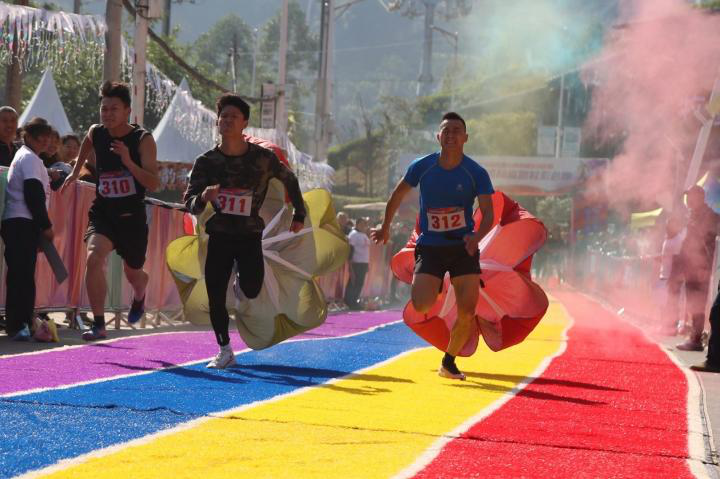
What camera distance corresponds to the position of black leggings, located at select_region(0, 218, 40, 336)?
1073 centimetres

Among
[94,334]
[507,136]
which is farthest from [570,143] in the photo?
[94,334]

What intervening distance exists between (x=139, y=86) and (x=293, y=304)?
1032 cm

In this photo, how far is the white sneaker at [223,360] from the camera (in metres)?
→ 8.77

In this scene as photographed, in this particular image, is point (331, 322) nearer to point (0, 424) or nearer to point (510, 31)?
point (0, 424)

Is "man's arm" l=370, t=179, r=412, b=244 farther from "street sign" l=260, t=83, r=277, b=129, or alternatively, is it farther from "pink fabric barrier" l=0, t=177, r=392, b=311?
"street sign" l=260, t=83, r=277, b=129

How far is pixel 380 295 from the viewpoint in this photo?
1147 inches

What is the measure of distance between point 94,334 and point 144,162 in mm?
1717

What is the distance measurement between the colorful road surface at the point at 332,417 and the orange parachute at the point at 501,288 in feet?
1.09

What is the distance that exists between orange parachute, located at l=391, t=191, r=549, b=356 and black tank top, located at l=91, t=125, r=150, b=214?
208 centimetres

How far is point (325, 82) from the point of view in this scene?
4253cm

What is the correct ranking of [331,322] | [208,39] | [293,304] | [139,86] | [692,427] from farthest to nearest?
[208,39], [139,86], [331,322], [293,304], [692,427]

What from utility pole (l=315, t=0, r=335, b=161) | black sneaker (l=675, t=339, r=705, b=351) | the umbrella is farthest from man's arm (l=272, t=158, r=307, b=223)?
utility pole (l=315, t=0, r=335, b=161)

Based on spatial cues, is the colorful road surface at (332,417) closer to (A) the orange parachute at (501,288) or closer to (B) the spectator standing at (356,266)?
(A) the orange parachute at (501,288)

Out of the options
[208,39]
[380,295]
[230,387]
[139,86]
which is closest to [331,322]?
[139,86]
